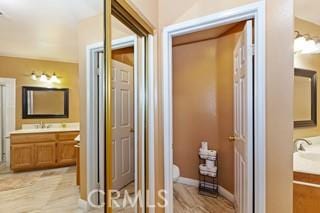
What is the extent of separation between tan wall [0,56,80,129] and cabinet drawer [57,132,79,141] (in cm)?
9

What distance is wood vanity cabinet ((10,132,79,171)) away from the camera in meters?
1.17

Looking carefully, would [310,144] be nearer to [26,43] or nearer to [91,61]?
[91,61]

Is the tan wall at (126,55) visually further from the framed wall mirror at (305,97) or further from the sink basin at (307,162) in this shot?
the framed wall mirror at (305,97)

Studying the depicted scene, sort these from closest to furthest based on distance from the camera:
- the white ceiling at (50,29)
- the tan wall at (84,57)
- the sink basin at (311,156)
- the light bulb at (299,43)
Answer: the white ceiling at (50,29), the tan wall at (84,57), the sink basin at (311,156), the light bulb at (299,43)

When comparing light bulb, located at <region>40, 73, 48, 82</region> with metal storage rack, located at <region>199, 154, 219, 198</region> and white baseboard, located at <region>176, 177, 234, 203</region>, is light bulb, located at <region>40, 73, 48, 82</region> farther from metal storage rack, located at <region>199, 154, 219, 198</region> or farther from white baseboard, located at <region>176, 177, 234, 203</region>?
white baseboard, located at <region>176, 177, 234, 203</region>

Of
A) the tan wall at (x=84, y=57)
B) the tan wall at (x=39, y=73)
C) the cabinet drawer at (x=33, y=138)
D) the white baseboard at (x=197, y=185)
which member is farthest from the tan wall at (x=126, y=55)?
the white baseboard at (x=197, y=185)

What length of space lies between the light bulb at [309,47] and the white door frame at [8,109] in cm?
278

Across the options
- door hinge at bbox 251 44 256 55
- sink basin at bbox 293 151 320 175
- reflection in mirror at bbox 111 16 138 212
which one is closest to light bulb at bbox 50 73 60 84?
reflection in mirror at bbox 111 16 138 212

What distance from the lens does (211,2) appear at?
1.83 meters

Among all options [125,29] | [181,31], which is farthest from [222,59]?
[125,29]

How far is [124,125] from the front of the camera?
Answer: 208 centimetres

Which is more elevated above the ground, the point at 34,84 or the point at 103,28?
the point at 103,28

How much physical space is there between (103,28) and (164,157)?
1.23 m

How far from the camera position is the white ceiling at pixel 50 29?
1.26m
